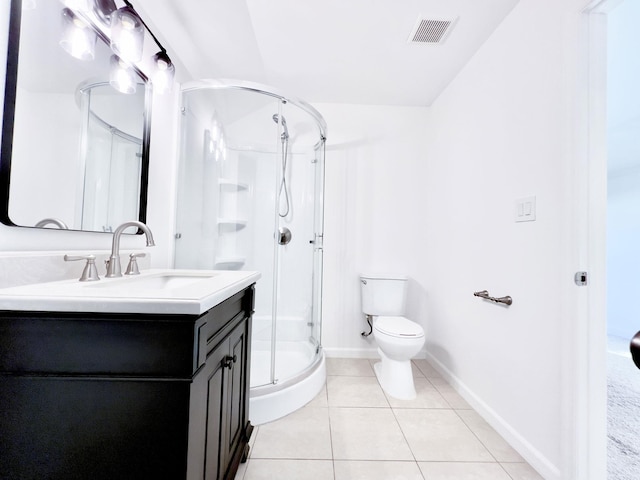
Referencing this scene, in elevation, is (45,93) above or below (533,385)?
above

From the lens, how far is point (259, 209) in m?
1.90

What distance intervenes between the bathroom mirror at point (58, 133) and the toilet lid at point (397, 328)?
1646 mm

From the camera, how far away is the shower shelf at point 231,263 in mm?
1894

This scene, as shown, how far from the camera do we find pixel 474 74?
1.87 meters

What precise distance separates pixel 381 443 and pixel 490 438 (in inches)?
23.0

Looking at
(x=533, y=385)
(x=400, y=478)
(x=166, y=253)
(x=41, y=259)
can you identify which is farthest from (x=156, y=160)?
(x=533, y=385)

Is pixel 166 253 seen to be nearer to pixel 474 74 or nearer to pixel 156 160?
pixel 156 160

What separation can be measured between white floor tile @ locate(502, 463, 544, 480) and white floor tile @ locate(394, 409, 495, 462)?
0.07 metres

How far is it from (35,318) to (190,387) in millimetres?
356

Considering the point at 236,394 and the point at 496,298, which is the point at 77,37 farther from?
the point at 496,298

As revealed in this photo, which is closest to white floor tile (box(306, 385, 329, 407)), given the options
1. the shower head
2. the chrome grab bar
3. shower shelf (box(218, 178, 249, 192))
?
the chrome grab bar

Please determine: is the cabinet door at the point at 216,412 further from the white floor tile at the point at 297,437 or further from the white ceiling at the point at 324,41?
the white ceiling at the point at 324,41

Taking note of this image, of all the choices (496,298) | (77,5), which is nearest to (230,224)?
(77,5)

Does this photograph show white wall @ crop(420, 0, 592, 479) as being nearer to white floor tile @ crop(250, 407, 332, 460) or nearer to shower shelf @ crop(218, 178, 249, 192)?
white floor tile @ crop(250, 407, 332, 460)
